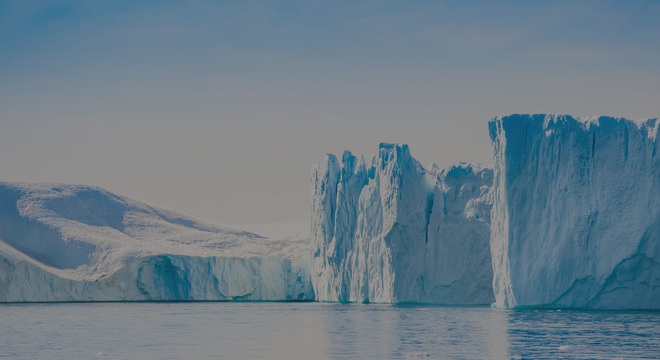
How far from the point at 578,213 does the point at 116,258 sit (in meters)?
29.1

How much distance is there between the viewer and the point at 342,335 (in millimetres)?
26219

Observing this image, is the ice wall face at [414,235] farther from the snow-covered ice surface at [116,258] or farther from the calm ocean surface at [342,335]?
the snow-covered ice surface at [116,258]

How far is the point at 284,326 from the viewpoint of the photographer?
1208 inches

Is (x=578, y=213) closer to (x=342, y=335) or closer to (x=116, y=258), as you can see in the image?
(x=342, y=335)

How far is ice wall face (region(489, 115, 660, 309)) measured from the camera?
32594 millimetres

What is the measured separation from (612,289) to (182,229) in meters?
37.6

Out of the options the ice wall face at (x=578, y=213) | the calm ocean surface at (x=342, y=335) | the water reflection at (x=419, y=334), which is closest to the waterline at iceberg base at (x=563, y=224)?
the ice wall face at (x=578, y=213)

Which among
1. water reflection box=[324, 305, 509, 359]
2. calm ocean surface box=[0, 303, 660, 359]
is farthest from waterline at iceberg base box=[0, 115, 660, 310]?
water reflection box=[324, 305, 509, 359]

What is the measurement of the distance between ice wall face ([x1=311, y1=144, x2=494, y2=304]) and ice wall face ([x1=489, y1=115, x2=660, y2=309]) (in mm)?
7253

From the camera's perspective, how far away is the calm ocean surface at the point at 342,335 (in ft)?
69.5

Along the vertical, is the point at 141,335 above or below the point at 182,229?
below

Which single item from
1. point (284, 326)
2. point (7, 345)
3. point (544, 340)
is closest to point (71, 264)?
point (284, 326)

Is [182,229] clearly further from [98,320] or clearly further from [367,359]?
[367,359]

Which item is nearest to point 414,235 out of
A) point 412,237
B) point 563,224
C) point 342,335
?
point 412,237
